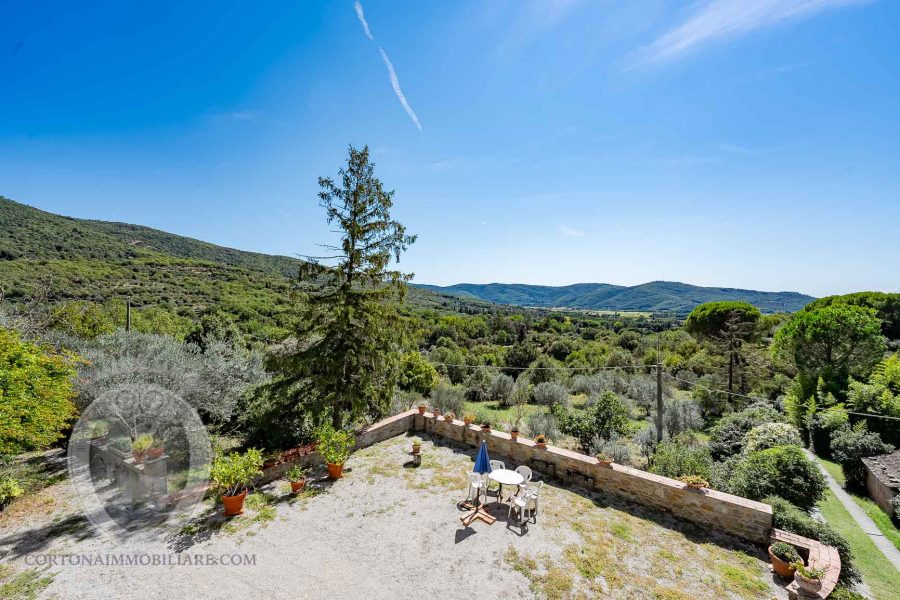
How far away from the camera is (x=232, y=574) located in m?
5.01

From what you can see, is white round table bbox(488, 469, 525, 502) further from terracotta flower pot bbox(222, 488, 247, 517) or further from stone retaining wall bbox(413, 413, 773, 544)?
terracotta flower pot bbox(222, 488, 247, 517)

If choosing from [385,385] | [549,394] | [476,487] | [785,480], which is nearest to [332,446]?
[385,385]

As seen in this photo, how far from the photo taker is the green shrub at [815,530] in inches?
208

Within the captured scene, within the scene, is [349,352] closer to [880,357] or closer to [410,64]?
[410,64]

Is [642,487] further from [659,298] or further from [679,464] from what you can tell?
[659,298]

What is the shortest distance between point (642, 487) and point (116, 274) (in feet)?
170

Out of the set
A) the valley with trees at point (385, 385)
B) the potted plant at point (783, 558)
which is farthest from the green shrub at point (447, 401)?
the potted plant at point (783, 558)

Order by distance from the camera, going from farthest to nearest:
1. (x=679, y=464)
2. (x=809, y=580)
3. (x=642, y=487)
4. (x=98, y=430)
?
(x=98, y=430), (x=679, y=464), (x=642, y=487), (x=809, y=580)

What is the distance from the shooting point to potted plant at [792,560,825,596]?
4.57 metres

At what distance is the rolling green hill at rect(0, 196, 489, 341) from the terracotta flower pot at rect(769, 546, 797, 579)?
79.0 feet

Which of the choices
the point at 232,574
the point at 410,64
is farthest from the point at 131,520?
the point at 410,64

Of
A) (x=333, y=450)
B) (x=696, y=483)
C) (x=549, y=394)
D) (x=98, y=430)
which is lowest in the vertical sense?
(x=549, y=394)

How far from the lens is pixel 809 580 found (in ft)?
15.1
